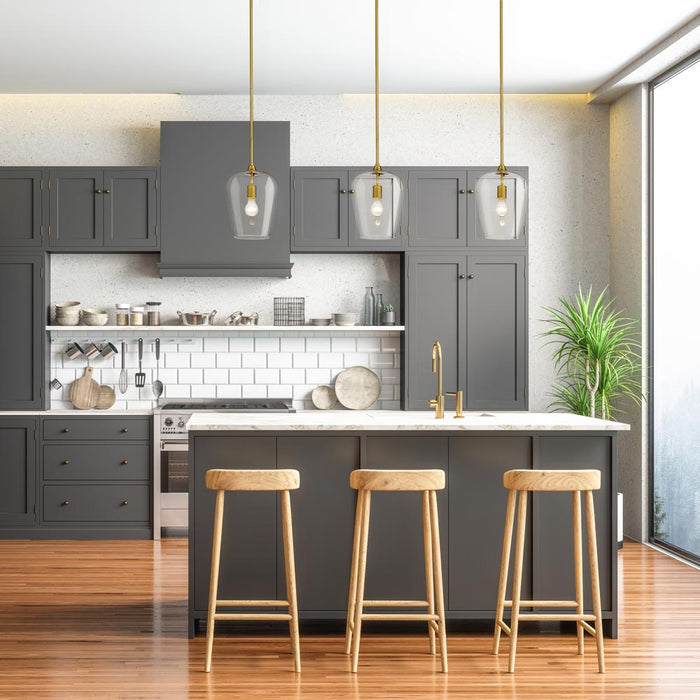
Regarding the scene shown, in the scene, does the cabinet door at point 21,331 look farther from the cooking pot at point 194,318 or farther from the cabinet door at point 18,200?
the cooking pot at point 194,318

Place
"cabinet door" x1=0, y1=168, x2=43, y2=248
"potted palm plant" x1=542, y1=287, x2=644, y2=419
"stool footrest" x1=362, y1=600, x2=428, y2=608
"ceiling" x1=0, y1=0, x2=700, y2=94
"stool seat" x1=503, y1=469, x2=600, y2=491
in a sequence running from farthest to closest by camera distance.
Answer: "cabinet door" x1=0, y1=168, x2=43, y2=248
"potted palm plant" x1=542, y1=287, x2=644, y2=419
"ceiling" x1=0, y1=0, x2=700, y2=94
"stool footrest" x1=362, y1=600, x2=428, y2=608
"stool seat" x1=503, y1=469, x2=600, y2=491

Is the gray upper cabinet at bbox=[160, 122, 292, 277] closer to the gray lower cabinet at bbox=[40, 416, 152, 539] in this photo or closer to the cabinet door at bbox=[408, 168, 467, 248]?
the cabinet door at bbox=[408, 168, 467, 248]

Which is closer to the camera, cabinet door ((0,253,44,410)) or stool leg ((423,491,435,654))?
stool leg ((423,491,435,654))

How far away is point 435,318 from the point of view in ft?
20.5

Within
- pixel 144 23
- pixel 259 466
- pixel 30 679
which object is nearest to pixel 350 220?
pixel 144 23

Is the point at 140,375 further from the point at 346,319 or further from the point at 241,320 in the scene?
the point at 346,319

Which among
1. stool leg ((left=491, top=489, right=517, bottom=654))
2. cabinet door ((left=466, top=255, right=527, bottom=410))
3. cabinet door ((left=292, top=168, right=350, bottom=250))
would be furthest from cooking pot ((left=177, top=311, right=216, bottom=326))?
stool leg ((left=491, top=489, right=517, bottom=654))

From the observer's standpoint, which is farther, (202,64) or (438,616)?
(202,64)

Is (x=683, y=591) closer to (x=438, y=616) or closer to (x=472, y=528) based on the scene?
(x=472, y=528)

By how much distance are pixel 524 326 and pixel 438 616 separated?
3.13 m

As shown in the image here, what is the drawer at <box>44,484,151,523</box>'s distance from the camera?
6059mm

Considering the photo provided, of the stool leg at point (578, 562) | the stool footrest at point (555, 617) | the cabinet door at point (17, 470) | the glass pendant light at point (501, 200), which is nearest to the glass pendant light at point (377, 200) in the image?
the glass pendant light at point (501, 200)

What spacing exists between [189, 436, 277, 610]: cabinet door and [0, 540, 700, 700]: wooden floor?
269mm

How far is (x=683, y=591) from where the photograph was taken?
4727mm
